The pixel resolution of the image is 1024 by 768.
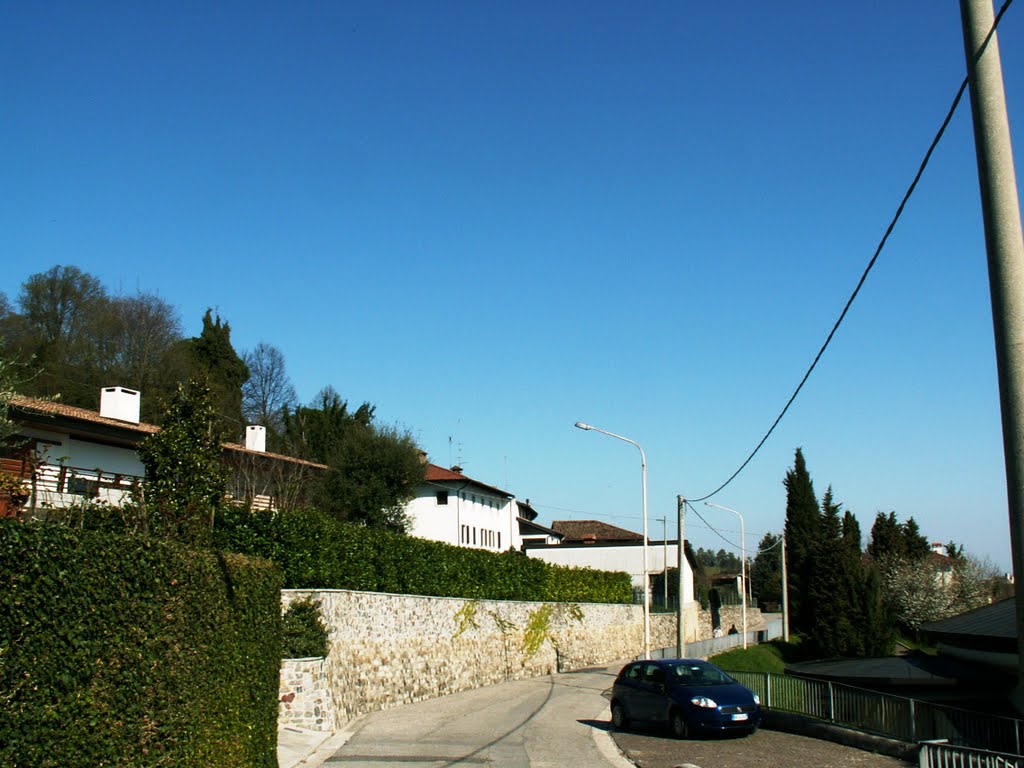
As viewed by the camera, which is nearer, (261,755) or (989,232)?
(989,232)

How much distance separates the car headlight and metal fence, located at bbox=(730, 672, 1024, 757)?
2232mm

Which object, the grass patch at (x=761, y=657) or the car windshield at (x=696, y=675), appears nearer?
the car windshield at (x=696, y=675)

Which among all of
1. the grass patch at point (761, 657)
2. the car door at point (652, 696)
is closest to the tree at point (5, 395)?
the car door at point (652, 696)

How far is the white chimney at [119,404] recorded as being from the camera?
101ft

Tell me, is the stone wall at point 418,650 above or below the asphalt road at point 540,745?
above

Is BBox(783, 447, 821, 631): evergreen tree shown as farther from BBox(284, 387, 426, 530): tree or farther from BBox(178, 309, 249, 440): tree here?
BBox(178, 309, 249, 440): tree

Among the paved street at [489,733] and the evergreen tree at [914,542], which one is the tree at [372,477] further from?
the evergreen tree at [914,542]

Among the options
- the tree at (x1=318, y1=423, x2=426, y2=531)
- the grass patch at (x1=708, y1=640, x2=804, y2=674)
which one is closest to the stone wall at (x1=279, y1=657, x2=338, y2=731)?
the tree at (x1=318, y1=423, x2=426, y2=531)

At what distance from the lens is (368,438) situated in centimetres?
4131

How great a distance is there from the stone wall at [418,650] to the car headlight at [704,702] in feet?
24.4

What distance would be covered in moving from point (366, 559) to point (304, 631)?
435 cm

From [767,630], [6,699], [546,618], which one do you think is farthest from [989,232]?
[767,630]

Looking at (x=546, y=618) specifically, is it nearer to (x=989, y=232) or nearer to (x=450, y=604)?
(x=450, y=604)

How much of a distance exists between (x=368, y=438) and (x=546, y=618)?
482 inches
